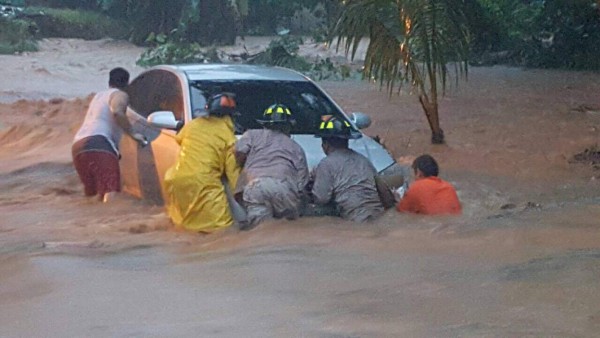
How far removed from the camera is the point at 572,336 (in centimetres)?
468

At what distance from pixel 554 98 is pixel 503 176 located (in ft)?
24.0

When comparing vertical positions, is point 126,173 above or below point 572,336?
below

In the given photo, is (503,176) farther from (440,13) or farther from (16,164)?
(16,164)

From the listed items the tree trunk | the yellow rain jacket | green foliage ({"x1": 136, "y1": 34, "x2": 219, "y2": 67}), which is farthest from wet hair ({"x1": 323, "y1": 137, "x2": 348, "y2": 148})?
green foliage ({"x1": 136, "y1": 34, "x2": 219, "y2": 67})

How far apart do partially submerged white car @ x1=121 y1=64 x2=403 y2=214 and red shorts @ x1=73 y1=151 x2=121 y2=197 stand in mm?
194

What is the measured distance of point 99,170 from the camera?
9656mm

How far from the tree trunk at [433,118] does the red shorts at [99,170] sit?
442cm

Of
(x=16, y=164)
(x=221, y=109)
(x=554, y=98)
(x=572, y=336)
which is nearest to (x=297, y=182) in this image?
(x=221, y=109)

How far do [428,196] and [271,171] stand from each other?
119 cm

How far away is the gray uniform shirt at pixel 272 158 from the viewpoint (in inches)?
304

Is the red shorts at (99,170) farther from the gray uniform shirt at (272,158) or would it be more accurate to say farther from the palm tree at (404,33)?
the palm tree at (404,33)

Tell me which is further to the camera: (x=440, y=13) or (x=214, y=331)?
(x=440, y=13)

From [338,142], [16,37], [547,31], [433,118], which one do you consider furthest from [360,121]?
[16,37]

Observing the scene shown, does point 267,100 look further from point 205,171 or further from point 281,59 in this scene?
point 281,59
